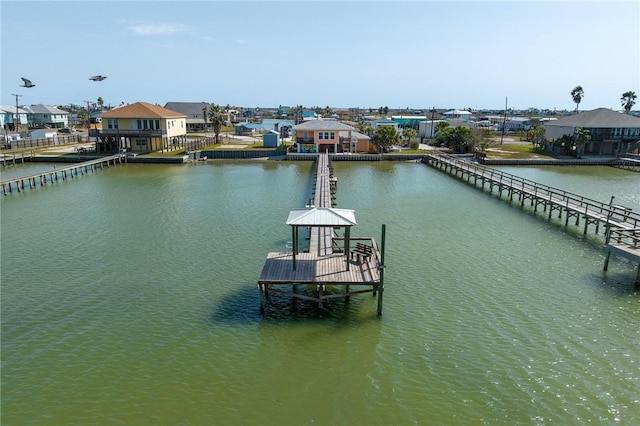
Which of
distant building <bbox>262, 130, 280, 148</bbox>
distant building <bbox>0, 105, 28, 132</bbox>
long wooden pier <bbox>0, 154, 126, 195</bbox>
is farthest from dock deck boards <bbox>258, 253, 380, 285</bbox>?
distant building <bbox>0, 105, 28, 132</bbox>

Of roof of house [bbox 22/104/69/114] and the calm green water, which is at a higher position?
roof of house [bbox 22/104/69/114]

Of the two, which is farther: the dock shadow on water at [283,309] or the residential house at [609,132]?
the residential house at [609,132]

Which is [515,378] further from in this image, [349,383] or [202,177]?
[202,177]

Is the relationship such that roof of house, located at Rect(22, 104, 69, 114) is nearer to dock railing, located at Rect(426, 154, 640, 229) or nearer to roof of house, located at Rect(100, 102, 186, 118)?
roof of house, located at Rect(100, 102, 186, 118)

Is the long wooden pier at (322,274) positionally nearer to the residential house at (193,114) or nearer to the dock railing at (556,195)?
the dock railing at (556,195)

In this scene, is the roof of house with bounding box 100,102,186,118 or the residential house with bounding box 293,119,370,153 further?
the residential house with bounding box 293,119,370,153

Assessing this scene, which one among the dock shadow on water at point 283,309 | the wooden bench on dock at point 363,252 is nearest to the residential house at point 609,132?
the wooden bench on dock at point 363,252

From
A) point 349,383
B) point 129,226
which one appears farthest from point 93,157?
point 349,383
